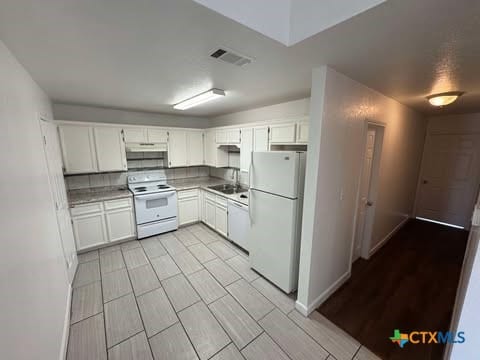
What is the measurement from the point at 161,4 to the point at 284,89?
1776 mm

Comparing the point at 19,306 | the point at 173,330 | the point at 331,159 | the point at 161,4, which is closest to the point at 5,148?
the point at 19,306

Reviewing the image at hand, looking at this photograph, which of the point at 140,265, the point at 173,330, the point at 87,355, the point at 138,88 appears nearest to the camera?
the point at 87,355

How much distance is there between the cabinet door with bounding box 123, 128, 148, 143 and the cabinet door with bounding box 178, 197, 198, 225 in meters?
1.40

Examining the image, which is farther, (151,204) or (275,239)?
(151,204)

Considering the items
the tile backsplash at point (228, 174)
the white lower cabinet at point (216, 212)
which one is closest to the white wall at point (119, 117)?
the tile backsplash at point (228, 174)

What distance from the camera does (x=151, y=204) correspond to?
3.53 meters

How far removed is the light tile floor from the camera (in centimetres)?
165

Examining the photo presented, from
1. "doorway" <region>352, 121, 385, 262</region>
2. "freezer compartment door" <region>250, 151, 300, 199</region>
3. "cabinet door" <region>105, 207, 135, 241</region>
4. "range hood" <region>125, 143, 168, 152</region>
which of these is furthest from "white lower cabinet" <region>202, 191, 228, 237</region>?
"doorway" <region>352, 121, 385, 262</region>

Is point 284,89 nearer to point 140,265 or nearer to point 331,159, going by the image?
point 331,159

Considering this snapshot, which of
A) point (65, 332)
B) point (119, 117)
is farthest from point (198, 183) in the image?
point (65, 332)

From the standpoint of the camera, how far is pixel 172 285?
240 centimetres

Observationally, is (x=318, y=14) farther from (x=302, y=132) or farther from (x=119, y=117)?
(x=119, y=117)

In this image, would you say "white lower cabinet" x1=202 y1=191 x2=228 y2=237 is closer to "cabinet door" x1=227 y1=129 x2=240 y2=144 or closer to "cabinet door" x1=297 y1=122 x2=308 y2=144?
"cabinet door" x1=227 y1=129 x2=240 y2=144

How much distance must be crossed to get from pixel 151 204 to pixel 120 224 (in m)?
0.60
